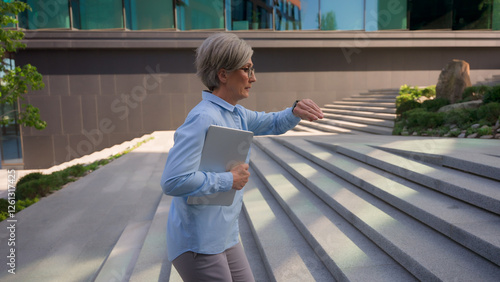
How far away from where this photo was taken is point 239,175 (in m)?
1.70

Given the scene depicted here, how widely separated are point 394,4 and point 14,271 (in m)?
18.3

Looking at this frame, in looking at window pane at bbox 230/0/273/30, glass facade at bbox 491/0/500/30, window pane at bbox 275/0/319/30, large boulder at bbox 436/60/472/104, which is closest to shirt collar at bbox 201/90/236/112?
large boulder at bbox 436/60/472/104

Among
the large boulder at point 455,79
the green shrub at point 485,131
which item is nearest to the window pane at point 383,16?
the large boulder at point 455,79

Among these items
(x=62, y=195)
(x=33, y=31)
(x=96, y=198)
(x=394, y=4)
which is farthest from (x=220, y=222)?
(x=394, y=4)

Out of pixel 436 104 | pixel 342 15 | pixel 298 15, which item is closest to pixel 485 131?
pixel 436 104

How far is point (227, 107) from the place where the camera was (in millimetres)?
1766

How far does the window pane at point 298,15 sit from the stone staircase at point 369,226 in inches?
471

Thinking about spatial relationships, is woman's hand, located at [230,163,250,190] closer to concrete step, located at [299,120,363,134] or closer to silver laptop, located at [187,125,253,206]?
silver laptop, located at [187,125,253,206]

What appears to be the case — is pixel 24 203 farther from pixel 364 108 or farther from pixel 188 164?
A: pixel 364 108

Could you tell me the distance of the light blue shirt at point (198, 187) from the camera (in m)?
1.51

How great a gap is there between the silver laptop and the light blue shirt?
A: 38 millimetres

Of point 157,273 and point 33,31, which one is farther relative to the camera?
point 33,31

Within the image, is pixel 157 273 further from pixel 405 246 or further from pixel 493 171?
pixel 493 171

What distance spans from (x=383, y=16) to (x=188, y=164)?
17.8 metres
